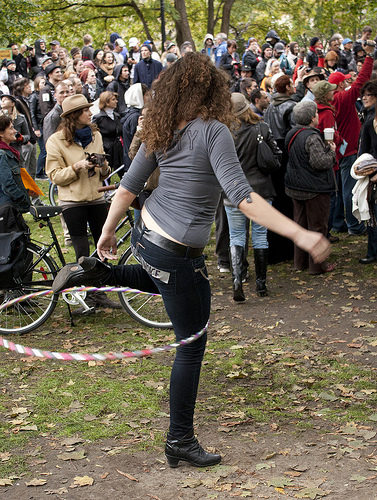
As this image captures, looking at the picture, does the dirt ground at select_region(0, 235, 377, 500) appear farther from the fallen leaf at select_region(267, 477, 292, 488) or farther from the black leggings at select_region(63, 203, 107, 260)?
the black leggings at select_region(63, 203, 107, 260)

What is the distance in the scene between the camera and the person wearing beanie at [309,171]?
853cm

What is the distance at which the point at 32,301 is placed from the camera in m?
7.70

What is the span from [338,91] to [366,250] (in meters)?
3.19

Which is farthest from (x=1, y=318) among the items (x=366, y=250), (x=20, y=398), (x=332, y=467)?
(x=366, y=250)

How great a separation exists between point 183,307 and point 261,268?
179 inches

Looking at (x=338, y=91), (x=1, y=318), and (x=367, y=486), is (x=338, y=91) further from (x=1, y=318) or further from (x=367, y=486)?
(x=367, y=486)

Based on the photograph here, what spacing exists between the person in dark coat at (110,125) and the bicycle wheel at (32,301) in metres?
4.69

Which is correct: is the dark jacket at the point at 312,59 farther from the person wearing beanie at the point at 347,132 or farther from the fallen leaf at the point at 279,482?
the fallen leaf at the point at 279,482

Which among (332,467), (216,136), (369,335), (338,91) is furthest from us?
(338,91)

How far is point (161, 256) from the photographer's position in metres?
3.70

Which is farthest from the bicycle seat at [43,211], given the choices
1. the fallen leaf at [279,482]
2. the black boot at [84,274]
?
the fallen leaf at [279,482]

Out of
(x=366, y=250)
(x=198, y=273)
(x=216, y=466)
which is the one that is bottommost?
(x=366, y=250)

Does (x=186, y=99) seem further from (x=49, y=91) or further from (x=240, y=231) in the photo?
(x=49, y=91)

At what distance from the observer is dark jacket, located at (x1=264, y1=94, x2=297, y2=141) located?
9883 millimetres
